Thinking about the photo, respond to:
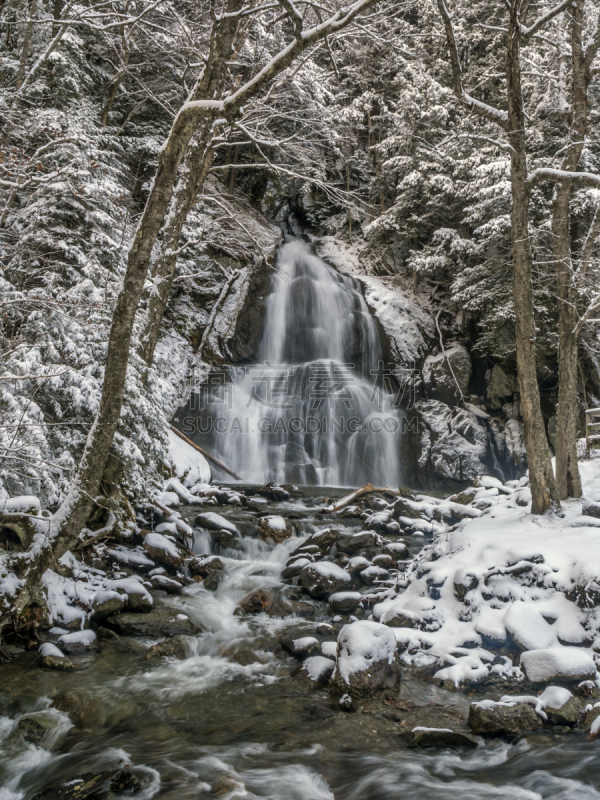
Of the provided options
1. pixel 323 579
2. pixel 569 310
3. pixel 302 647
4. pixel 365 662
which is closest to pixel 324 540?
pixel 323 579

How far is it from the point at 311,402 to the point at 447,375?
15.3ft

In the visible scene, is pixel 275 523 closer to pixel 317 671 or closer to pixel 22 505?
pixel 317 671

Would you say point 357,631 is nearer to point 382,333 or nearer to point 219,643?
point 219,643

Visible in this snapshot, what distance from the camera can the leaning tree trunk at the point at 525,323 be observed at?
6168mm

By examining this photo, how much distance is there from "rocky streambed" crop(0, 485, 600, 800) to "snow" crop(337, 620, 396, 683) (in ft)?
0.04

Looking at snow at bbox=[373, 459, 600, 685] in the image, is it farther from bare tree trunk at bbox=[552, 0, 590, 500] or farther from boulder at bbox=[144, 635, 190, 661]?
boulder at bbox=[144, 635, 190, 661]

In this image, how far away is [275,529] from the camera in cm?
835

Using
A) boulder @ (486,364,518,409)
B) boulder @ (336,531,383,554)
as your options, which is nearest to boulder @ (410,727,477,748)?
boulder @ (336,531,383,554)

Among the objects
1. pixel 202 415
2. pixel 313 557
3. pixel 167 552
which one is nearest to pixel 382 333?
pixel 202 415

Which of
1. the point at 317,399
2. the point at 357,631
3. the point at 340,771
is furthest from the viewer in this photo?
the point at 317,399

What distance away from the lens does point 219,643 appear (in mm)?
5371

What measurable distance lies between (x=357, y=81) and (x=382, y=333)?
1281 centimetres

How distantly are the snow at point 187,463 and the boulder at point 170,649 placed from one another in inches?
215

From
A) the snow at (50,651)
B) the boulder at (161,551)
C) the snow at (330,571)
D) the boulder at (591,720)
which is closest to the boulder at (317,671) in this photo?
the snow at (330,571)
